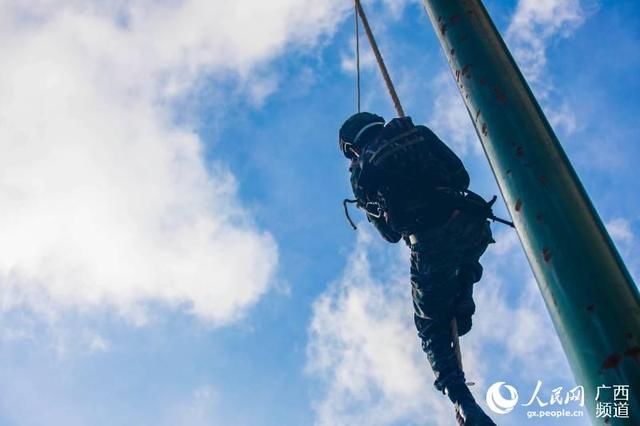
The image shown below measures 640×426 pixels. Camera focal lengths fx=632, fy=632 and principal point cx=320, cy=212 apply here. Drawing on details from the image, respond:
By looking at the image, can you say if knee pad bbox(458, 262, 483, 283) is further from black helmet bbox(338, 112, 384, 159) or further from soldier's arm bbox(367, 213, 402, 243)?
black helmet bbox(338, 112, 384, 159)

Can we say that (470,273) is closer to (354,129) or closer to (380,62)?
(354,129)

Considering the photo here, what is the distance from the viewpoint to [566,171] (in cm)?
268

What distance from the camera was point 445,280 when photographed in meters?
5.74

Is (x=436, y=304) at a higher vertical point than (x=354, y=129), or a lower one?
lower

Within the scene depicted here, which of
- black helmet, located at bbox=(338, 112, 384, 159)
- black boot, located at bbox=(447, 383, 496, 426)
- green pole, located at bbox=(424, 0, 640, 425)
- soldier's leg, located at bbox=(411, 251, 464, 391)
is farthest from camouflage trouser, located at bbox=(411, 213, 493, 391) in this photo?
green pole, located at bbox=(424, 0, 640, 425)

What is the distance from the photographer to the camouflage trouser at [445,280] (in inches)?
223

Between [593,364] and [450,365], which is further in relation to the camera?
[450,365]

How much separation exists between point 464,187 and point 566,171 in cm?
310

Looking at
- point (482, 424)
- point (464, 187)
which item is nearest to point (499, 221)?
point (464, 187)

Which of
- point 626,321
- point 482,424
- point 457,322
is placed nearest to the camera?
point 626,321

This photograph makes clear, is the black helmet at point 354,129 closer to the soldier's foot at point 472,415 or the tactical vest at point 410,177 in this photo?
the tactical vest at point 410,177

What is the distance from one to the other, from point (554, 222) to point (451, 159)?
3247 millimetres

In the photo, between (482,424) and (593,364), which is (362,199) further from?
(593,364)

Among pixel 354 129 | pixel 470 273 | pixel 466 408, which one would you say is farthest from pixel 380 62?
pixel 466 408
